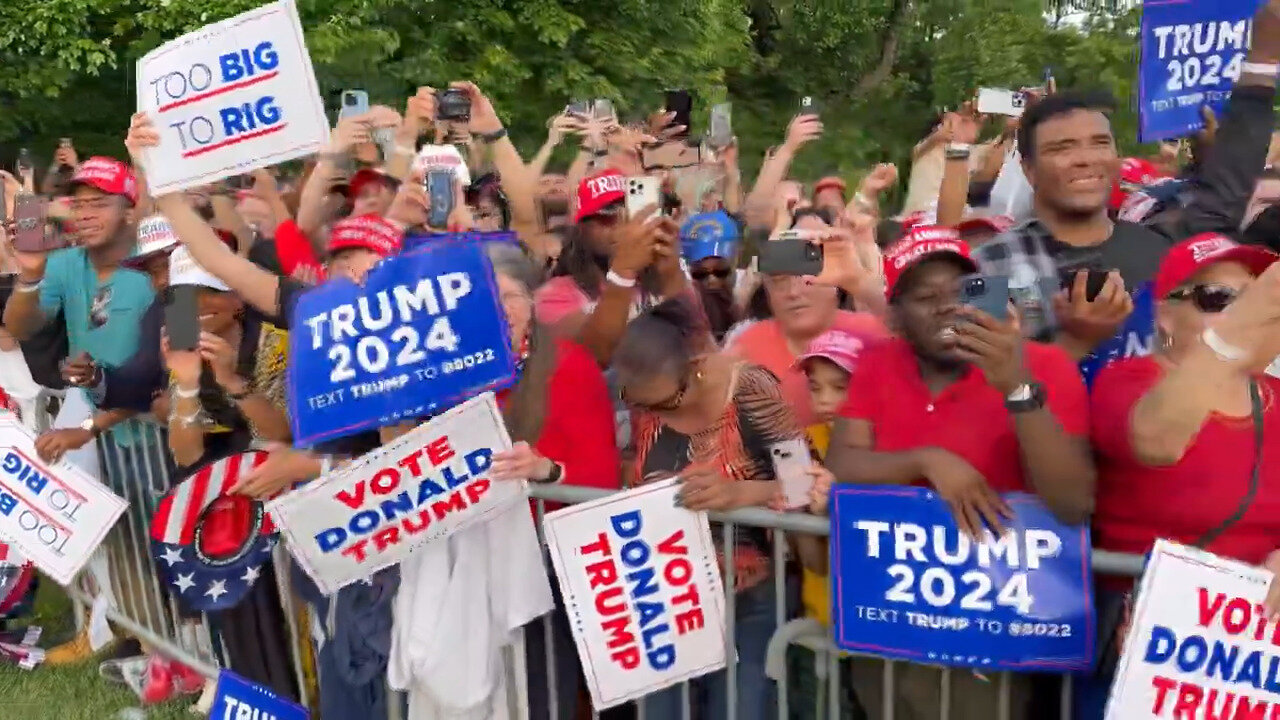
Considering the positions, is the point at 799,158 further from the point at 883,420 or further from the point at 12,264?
the point at 883,420

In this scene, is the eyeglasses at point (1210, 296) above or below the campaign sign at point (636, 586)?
above

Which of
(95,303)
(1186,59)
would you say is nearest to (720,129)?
(1186,59)

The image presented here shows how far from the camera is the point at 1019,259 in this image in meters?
3.31

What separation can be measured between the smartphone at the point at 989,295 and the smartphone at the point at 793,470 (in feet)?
2.28

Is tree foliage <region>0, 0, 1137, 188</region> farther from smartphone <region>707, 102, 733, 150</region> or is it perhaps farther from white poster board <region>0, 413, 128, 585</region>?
white poster board <region>0, 413, 128, 585</region>

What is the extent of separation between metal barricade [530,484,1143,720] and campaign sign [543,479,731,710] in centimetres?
8

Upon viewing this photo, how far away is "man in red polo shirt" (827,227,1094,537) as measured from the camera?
2527mm

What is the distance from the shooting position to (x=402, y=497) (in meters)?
3.19

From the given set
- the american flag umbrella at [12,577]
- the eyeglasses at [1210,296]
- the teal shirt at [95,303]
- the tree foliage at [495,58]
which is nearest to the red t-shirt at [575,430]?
the eyeglasses at [1210,296]

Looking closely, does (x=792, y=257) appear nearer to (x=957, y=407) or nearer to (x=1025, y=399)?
(x=957, y=407)

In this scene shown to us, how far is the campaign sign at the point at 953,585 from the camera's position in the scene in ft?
8.69

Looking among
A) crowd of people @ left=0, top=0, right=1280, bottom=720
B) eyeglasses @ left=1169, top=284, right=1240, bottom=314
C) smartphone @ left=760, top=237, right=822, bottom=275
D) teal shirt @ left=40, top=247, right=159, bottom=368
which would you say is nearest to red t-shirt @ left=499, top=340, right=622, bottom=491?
crowd of people @ left=0, top=0, right=1280, bottom=720

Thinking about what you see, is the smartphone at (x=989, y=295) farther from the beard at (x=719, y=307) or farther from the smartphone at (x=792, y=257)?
the beard at (x=719, y=307)

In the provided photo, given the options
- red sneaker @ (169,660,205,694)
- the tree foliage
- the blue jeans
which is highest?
the tree foliage
